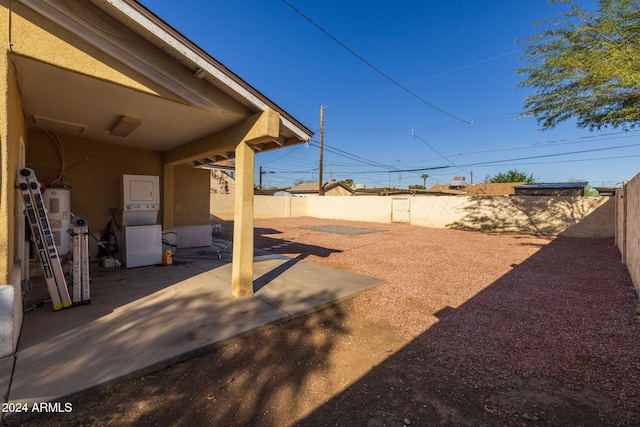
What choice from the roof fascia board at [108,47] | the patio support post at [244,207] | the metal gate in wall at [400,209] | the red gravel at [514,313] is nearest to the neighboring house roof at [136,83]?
the roof fascia board at [108,47]

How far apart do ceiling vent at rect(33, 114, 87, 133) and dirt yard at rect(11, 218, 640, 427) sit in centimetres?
434

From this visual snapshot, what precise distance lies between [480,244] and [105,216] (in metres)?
11.2

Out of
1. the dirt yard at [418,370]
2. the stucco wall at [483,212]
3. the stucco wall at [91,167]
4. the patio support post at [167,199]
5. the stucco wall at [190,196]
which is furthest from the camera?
the stucco wall at [483,212]

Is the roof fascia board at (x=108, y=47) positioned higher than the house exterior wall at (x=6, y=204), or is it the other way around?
the roof fascia board at (x=108, y=47)

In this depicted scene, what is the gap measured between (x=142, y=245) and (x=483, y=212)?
1450cm

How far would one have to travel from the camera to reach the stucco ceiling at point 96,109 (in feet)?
9.40

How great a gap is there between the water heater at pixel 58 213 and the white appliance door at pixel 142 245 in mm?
900

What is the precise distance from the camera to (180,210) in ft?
24.3

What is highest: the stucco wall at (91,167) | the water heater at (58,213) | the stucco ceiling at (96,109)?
the stucco ceiling at (96,109)

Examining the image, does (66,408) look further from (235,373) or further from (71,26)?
(71,26)

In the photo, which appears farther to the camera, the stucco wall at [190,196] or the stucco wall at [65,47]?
the stucco wall at [190,196]

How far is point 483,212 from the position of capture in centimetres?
1387

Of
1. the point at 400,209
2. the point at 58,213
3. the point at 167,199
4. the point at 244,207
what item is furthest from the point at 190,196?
the point at 400,209

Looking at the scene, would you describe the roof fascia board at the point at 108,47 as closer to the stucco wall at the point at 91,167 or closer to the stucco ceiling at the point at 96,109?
the stucco ceiling at the point at 96,109
